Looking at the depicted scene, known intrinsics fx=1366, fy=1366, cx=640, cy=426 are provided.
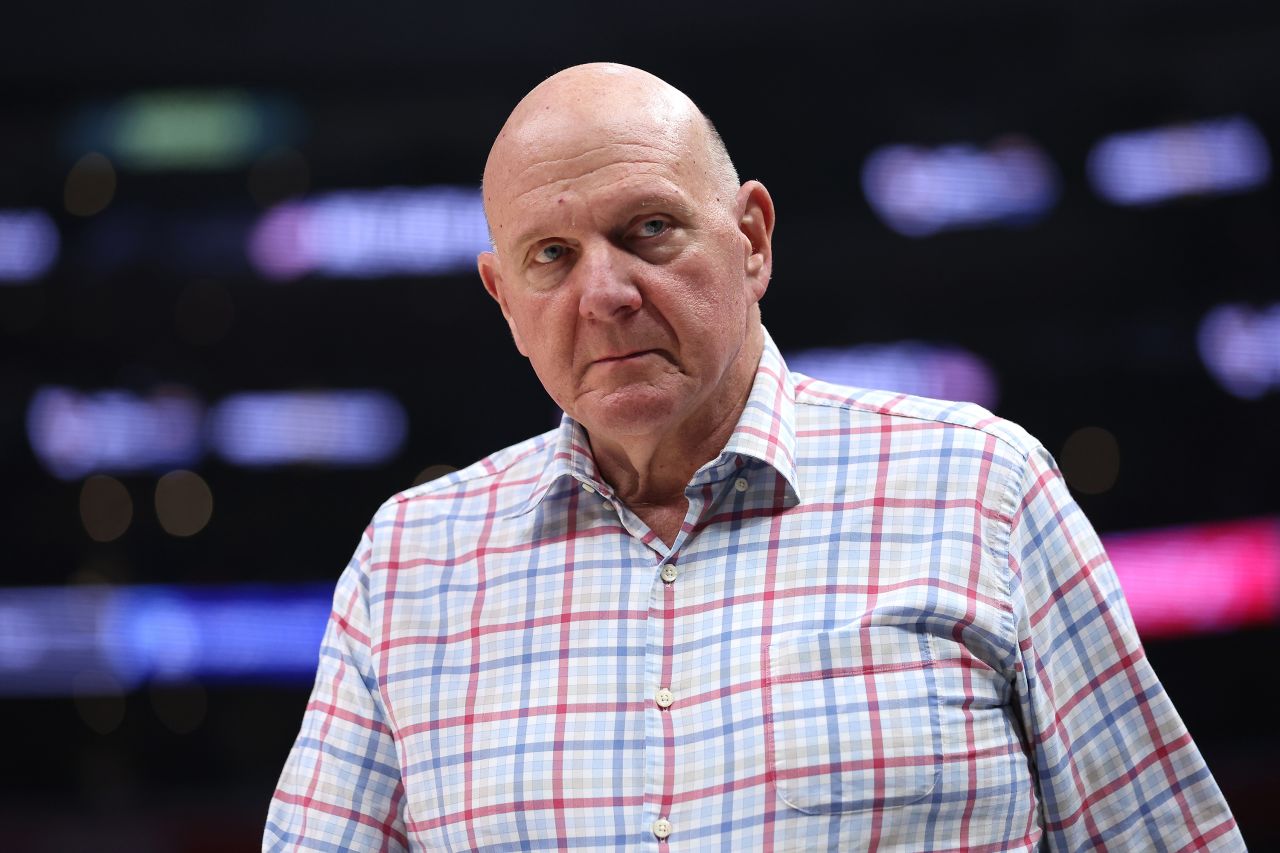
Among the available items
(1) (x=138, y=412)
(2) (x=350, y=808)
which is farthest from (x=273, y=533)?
(2) (x=350, y=808)

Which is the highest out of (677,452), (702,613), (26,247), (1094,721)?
(26,247)

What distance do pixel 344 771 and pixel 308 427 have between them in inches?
153

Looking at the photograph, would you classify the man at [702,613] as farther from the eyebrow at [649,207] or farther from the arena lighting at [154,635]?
the arena lighting at [154,635]

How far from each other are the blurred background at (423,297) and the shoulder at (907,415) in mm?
3324

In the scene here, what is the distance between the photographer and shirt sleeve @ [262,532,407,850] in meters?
1.51

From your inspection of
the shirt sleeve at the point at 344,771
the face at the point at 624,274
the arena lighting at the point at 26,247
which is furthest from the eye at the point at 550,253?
the arena lighting at the point at 26,247

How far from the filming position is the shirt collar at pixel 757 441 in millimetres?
1480

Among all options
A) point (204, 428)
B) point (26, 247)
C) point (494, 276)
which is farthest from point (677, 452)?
point (26, 247)

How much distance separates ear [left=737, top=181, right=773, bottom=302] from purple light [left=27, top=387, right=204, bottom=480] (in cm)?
409

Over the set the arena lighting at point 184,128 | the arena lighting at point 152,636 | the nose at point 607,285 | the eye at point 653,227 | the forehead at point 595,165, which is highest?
the arena lighting at point 184,128

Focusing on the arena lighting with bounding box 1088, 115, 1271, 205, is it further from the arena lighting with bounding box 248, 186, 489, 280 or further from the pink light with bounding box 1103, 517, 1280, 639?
the arena lighting with bounding box 248, 186, 489, 280

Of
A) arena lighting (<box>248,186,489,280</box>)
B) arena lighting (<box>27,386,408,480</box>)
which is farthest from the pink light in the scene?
arena lighting (<box>27,386,408,480</box>)

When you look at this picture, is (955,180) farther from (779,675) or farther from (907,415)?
(779,675)

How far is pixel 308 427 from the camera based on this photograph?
17.3ft
